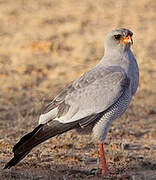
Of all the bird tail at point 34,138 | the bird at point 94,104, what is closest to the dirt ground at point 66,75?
the bird tail at point 34,138

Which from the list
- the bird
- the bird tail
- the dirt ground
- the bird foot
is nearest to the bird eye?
the bird

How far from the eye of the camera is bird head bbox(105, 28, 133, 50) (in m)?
5.93

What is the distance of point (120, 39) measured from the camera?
5980mm

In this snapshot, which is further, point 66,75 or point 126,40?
point 66,75

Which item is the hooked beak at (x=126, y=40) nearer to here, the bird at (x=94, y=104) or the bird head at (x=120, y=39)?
the bird head at (x=120, y=39)

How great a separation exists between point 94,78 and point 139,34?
9.73m

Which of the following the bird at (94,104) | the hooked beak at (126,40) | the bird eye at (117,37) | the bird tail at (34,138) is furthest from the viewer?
the bird eye at (117,37)

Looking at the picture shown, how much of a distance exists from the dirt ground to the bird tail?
0.23m

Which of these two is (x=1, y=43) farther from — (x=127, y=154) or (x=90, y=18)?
(x=127, y=154)

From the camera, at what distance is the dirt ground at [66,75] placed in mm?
5879

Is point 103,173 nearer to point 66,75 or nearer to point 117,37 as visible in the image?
point 117,37

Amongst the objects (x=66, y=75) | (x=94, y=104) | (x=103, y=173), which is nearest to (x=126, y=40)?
(x=94, y=104)

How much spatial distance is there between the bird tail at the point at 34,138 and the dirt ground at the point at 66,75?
0.75 feet

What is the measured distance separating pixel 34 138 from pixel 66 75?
5.92 metres
